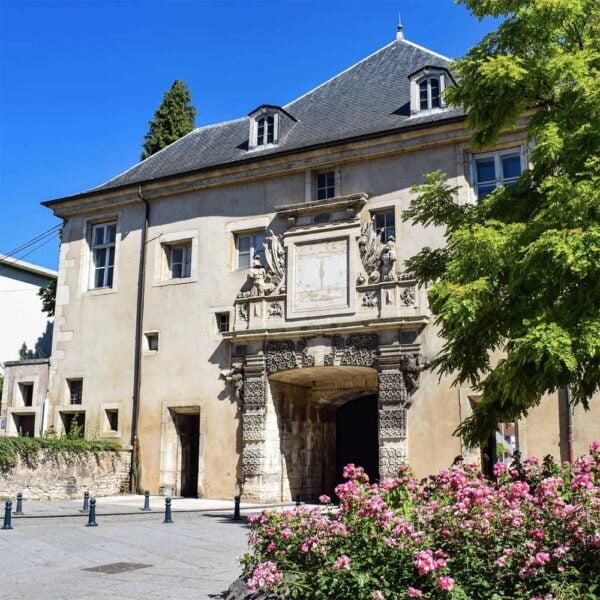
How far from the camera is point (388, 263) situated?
17422 mm

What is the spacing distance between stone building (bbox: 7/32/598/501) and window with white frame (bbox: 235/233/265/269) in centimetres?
6

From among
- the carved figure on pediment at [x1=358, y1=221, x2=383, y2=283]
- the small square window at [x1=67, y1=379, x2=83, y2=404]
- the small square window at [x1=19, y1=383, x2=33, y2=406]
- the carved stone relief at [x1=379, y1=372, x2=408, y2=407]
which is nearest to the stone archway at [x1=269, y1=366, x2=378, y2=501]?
the carved stone relief at [x1=379, y1=372, x2=408, y2=407]

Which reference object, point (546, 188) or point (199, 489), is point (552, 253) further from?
point (199, 489)

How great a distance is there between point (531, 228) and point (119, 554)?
6499 mm

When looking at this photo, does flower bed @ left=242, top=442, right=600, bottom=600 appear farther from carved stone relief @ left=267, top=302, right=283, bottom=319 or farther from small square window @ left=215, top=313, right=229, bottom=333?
small square window @ left=215, top=313, right=229, bottom=333

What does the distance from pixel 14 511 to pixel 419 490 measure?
1129 centimetres

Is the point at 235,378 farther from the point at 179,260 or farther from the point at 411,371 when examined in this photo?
the point at 411,371

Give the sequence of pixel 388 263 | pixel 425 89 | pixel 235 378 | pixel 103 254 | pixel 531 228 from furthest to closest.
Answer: pixel 103 254
pixel 235 378
pixel 425 89
pixel 388 263
pixel 531 228

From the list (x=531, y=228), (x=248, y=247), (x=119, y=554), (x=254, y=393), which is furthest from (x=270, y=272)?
(x=531, y=228)

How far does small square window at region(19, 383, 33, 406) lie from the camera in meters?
22.6

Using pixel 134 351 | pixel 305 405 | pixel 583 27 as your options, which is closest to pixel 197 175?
pixel 134 351

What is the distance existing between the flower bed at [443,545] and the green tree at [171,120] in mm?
23547

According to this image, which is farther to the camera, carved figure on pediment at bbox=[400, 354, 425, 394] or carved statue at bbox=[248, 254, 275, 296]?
carved statue at bbox=[248, 254, 275, 296]

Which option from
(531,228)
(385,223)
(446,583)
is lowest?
(446,583)
